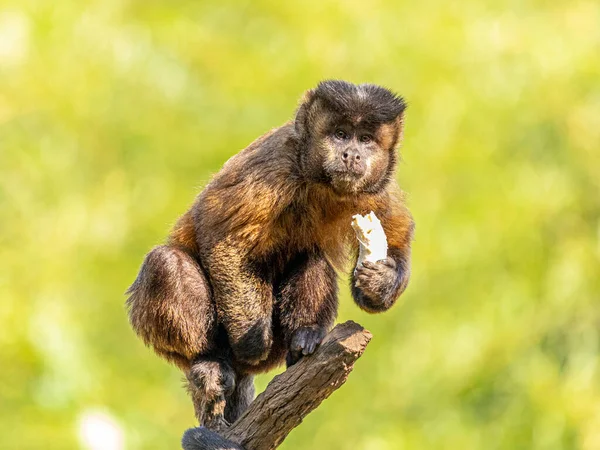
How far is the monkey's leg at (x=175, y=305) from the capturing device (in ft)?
24.5

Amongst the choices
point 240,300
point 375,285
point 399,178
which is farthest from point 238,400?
point 399,178

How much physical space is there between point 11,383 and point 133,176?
3.54 meters

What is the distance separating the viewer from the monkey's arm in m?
7.08

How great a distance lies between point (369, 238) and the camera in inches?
281

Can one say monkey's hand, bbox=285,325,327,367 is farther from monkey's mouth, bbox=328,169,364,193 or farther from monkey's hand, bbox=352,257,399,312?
monkey's mouth, bbox=328,169,364,193

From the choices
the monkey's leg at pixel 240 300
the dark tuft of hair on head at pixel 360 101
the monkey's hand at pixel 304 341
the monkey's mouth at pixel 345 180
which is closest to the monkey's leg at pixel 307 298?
the monkey's hand at pixel 304 341

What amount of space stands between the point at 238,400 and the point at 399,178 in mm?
7011

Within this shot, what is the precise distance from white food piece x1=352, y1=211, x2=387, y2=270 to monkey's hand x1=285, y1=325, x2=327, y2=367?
0.62 metres

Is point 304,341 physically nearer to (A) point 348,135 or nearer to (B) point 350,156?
(B) point 350,156

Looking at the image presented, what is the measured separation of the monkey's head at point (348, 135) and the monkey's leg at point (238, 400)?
1.73 metres

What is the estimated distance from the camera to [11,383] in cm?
1362

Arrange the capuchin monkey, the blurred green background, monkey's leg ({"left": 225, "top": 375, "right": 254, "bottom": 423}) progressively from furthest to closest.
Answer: the blurred green background
monkey's leg ({"left": 225, "top": 375, "right": 254, "bottom": 423})
the capuchin monkey

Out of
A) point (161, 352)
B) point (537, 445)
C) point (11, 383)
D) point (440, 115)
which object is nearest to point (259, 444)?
point (161, 352)

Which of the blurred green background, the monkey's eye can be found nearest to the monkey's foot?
the monkey's eye
